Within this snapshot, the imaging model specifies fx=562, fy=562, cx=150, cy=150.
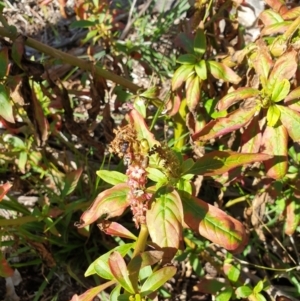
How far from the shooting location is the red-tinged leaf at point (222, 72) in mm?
1539

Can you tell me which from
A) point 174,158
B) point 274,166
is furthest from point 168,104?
point 174,158

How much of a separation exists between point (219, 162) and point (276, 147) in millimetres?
214

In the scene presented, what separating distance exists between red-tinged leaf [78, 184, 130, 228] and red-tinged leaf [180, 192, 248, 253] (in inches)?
5.0

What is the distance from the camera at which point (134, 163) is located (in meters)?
1.07

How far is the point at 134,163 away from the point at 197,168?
0.77 ft

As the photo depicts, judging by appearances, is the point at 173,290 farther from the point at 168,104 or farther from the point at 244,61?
the point at 244,61

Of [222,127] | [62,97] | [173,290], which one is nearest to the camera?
[222,127]

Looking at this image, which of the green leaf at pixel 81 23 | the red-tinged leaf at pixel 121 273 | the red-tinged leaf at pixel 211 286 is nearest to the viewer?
the red-tinged leaf at pixel 121 273

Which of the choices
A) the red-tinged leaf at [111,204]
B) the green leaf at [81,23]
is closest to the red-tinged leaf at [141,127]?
the red-tinged leaf at [111,204]

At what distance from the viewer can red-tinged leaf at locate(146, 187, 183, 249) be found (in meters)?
1.11

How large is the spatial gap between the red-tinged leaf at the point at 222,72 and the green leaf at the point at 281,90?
0.20 meters

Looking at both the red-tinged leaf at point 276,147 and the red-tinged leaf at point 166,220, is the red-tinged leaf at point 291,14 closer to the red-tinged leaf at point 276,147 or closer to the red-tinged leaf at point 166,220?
the red-tinged leaf at point 276,147

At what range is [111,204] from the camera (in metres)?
1.19

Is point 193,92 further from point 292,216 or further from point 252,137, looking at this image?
point 292,216
